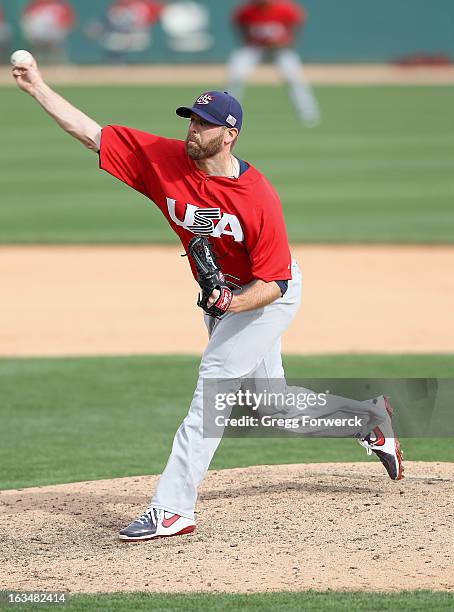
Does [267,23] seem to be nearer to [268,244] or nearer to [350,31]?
[350,31]

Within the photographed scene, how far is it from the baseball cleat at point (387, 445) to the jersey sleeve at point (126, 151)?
4.94 feet

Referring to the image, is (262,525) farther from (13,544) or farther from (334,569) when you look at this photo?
(13,544)

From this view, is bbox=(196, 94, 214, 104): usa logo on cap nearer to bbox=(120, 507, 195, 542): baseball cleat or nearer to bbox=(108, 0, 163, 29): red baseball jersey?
bbox=(120, 507, 195, 542): baseball cleat

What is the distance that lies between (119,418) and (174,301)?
3661 mm

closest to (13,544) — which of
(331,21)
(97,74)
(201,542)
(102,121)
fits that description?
(201,542)

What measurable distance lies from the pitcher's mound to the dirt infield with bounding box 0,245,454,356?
11.6 feet

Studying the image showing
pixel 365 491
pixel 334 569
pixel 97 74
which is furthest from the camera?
pixel 97 74

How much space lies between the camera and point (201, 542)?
5.39 m

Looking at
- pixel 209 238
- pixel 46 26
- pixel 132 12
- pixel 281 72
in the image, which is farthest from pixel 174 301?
pixel 132 12

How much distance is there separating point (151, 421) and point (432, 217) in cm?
876

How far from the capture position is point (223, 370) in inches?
216

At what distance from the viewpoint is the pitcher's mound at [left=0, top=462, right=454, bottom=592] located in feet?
16.3

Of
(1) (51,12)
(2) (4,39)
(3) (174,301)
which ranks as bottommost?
(3) (174,301)

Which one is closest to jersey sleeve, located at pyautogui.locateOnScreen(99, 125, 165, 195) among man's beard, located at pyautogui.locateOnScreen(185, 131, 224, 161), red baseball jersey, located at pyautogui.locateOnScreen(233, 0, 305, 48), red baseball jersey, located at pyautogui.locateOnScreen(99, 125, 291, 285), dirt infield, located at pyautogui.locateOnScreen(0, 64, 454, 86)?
red baseball jersey, located at pyautogui.locateOnScreen(99, 125, 291, 285)
